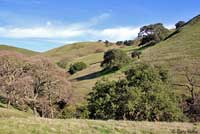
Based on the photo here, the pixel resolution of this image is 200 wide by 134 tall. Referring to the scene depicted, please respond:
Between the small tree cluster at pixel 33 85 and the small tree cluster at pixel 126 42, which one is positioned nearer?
the small tree cluster at pixel 33 85

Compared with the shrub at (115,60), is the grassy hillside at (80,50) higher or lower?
higher

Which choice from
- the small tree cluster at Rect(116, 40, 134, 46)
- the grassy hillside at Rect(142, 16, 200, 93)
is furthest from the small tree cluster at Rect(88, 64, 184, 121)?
the small tree cluster at Rect(116, 40, 134, 46)

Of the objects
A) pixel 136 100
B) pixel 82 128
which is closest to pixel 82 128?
pixel 82 128

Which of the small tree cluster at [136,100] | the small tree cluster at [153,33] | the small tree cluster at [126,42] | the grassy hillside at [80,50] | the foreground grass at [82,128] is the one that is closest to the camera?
the foreground grass at [82,128]

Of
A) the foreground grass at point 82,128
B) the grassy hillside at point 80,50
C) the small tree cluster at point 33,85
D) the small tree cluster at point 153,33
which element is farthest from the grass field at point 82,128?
the grassy hillside at point 80,50

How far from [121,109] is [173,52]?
5008 cm

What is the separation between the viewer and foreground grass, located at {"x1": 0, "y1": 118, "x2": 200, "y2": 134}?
706 inches

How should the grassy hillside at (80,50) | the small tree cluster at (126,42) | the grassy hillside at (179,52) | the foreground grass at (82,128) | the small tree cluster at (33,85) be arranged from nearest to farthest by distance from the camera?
the foreground grass at (82,128), the small tree cluster at (33,85), the grassy hillside at (179,52), the small tree cluster at (126,42), the grassy hillside at (80,50)

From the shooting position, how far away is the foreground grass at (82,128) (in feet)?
58.9

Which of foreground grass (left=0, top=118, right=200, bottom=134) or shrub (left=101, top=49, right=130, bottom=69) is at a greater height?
shrub (left=101, top=49, right=130, bottom=69)

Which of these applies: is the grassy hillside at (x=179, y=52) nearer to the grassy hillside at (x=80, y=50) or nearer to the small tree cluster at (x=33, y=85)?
the small tree cluster at (x=33, y=85)

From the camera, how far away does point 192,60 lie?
7469 cm

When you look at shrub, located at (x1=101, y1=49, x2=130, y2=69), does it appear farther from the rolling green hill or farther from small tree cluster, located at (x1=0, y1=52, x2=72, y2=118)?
the rolling green hill

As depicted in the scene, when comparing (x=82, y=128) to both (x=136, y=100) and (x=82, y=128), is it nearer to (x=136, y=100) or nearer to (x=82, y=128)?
(x=82, y=128)
